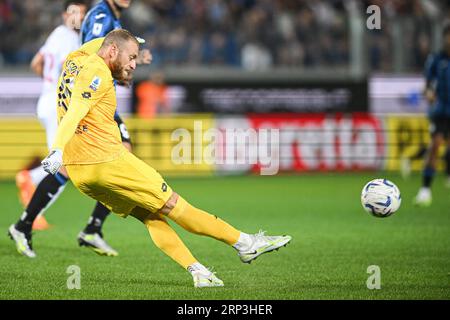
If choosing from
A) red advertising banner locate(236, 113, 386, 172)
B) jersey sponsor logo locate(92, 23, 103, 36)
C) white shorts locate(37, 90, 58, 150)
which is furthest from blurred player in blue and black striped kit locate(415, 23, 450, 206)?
jersey sponsor logo locate(92, 23, 103, 36)

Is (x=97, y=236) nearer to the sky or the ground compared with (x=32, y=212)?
nearer to the ground

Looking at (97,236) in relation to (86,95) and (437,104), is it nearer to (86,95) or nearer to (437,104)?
(86,95)

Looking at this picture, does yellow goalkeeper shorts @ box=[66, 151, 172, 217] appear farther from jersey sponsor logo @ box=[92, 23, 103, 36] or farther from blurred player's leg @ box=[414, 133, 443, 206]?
blurred player's leg @ box=[414, 133, 443, 206]

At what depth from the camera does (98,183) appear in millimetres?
7316

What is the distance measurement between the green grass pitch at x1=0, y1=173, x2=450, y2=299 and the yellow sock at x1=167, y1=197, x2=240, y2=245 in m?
0.40

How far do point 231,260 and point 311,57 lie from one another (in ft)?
42.8

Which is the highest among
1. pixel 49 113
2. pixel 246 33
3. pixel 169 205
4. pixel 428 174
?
pixel 246 33

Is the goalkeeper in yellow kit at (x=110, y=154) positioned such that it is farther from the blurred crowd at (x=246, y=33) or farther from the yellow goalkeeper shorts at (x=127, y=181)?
the blurred crowd at (x=246, y=33)

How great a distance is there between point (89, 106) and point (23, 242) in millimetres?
2784

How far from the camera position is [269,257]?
9.36m

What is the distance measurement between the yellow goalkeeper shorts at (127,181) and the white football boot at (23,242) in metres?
2.18

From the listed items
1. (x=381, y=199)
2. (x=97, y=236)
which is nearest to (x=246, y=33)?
(x=97, y=236)
